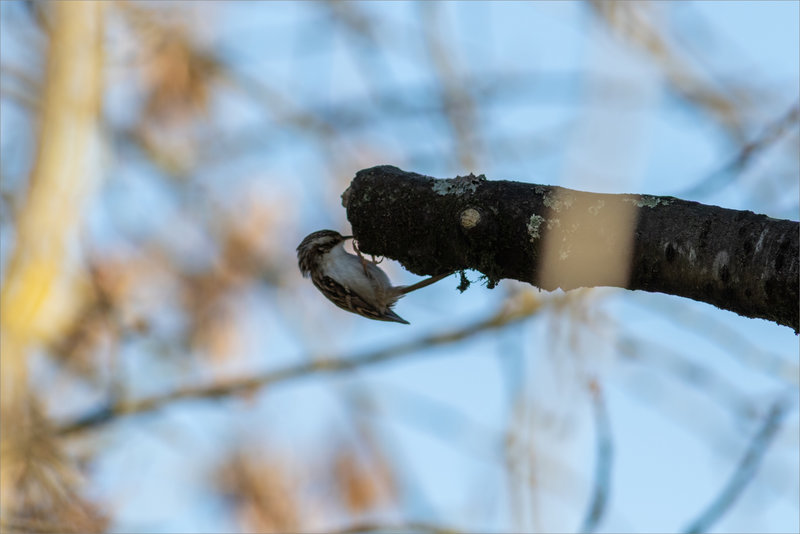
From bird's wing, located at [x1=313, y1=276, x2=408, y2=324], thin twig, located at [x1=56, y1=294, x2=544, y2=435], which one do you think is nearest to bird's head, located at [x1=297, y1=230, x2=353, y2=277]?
bird's wing, located at [x1=313, y1=276, x2=408, y2=324]

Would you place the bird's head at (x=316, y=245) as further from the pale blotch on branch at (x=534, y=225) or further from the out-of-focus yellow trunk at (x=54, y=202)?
the pale blotch on branch at (x=534, y=225)

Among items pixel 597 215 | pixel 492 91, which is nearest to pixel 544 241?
pixel 597 215

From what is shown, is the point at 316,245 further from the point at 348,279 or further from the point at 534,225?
the point at 534,225

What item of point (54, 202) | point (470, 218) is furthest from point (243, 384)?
point (470, 218)

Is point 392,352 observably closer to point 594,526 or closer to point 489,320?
point 489,320

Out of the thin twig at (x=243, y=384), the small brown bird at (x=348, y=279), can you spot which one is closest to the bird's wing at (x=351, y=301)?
the small brown bird at (x=348, y=279)
